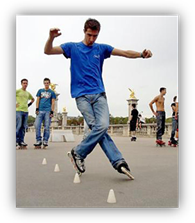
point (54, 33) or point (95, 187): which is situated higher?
point (54, 33)

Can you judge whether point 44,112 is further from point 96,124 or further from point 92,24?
point 92,24

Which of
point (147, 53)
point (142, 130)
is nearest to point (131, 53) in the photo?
point (147, 53)

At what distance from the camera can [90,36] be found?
384cm

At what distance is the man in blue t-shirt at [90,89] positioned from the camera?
12.4 feet

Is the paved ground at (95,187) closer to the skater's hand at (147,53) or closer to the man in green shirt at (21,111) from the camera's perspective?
the skater's hand at (147,53)

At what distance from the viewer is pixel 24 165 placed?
16.7 ft

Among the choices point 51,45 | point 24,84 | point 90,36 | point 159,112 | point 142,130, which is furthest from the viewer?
point 142,130

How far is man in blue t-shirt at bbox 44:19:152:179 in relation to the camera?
3779mm

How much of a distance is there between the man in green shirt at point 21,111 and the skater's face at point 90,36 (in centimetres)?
497

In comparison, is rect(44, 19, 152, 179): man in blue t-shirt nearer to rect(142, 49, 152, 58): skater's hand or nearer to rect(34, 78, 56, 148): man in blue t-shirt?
rect(142, 49, 152, 58): skater's hand

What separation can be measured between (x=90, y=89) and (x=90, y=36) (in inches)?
27.7

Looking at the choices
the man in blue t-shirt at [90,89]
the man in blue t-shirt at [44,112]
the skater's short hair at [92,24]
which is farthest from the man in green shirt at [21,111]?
the skater's short hair at [92,24]

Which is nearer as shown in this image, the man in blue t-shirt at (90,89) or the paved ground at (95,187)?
the paved ground at (95,187)
